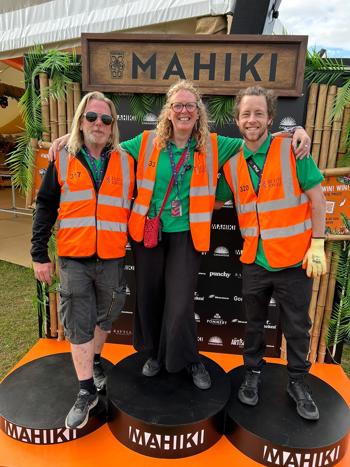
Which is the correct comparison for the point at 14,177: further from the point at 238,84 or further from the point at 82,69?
the point at 238,84

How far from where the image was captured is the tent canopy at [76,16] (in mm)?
4227

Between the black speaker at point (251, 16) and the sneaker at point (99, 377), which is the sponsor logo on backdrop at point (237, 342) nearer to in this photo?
the sneaker at point (99, 377)

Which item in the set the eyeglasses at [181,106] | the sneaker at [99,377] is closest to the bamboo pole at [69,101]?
the eyeglasses at [181,106]

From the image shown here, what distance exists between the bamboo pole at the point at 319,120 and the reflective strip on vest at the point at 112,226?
1700mm

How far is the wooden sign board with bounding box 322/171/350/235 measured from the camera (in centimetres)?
305

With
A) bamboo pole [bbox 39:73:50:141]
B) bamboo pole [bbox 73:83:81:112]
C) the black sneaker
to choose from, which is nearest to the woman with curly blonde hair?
the black sneaker

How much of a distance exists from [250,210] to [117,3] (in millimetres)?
3783

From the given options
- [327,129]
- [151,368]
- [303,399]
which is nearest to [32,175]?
[151,368]

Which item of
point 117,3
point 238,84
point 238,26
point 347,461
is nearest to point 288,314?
point 347,461

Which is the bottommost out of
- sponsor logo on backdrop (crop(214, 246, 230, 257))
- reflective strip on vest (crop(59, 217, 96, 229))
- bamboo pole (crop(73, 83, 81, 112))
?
sponsor logo on backdrop (crop(214, 246, 230, 257))

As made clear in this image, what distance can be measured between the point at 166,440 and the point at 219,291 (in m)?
1.37

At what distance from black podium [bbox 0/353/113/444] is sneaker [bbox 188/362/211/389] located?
2.19 ft

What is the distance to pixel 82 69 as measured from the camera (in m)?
3.01

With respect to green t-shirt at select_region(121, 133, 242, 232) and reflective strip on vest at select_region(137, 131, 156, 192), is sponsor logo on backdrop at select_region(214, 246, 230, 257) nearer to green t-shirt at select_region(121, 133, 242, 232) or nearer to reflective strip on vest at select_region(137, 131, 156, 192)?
green t-shirt at select_region(121, 133, 242, 232)
